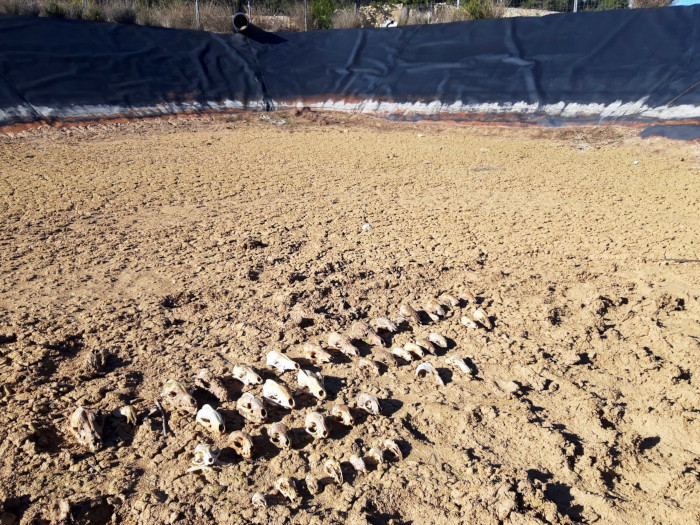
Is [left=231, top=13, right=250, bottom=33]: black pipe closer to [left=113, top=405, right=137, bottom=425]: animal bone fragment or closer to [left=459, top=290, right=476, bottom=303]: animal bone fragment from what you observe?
[left=459, top=290, right=476, bottom=303]: animal bone fragment

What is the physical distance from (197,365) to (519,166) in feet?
19.3

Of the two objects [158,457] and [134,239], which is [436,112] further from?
[158,457]

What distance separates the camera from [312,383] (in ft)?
8.97

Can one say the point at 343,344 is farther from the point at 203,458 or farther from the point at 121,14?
the point at 121,14

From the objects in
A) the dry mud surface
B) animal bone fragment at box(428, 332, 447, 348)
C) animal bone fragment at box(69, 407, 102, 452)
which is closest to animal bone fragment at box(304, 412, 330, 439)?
the dry mud surface

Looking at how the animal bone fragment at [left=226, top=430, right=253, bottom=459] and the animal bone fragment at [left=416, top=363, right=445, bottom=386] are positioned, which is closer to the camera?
the animal bone fragment at [left=226, top=430, right=253, bottom=459]

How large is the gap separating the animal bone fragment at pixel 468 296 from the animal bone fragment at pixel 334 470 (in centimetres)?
186

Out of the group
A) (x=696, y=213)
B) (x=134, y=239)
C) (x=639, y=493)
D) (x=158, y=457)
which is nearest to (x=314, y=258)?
(x=134, y=239)

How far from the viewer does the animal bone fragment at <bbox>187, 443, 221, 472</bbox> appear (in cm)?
226

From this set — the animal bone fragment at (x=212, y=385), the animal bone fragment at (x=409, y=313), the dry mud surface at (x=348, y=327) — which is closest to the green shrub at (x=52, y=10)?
the dry mud surface at (x=348, y=327)

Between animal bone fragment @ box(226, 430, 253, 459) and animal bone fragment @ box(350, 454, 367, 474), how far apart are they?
43 centimetres

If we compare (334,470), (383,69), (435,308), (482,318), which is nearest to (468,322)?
(482,318)

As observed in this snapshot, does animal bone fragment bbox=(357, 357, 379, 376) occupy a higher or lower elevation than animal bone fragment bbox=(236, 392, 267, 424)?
lower

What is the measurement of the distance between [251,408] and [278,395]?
153mm
